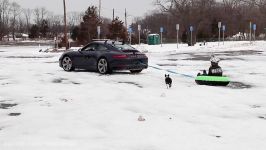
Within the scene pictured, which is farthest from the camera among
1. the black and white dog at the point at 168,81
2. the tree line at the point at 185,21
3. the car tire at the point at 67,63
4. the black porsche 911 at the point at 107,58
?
the tree line at the point at 185,21

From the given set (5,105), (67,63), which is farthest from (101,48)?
(5,105)

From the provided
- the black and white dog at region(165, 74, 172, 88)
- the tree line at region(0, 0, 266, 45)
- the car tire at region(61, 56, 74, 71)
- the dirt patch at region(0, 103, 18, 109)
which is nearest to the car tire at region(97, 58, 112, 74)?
the car tire at region(61, 56, 74, 71)

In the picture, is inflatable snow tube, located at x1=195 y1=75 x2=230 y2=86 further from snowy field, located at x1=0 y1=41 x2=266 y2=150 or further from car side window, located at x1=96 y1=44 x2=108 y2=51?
car side window, located at x1=96 y1=44 x2=108 y2=51

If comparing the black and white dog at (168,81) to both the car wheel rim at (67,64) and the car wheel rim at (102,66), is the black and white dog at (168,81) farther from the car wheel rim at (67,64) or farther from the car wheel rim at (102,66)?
the car wheel rim at (67,64)

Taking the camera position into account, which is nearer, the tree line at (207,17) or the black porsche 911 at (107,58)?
the black porsche 911 at (107,58)

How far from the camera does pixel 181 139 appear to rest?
616 cm

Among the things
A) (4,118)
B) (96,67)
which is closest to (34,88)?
(4,118)

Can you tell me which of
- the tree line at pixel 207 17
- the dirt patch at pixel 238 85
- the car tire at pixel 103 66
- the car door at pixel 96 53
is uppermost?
the tree line at pixel 207 17

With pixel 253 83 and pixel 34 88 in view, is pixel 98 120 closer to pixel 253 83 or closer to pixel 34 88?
pixel 34 88

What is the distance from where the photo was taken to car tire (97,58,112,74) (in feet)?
53.4

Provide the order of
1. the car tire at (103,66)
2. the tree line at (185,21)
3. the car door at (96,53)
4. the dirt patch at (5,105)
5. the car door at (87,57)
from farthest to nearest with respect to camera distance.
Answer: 1. the tree line at (185,21)
2. the car door at (87,57)
3. the car door at (96,53)
4. the car tire at (103,66)
5. the dirt patch at (5,105)

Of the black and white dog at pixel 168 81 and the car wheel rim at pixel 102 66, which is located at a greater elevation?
the car wheel rim at pixel 102 66

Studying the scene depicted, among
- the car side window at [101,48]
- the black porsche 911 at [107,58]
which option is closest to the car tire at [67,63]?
the black porsche 911 at [107,58]

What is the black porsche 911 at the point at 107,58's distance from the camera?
1608 centimetres
